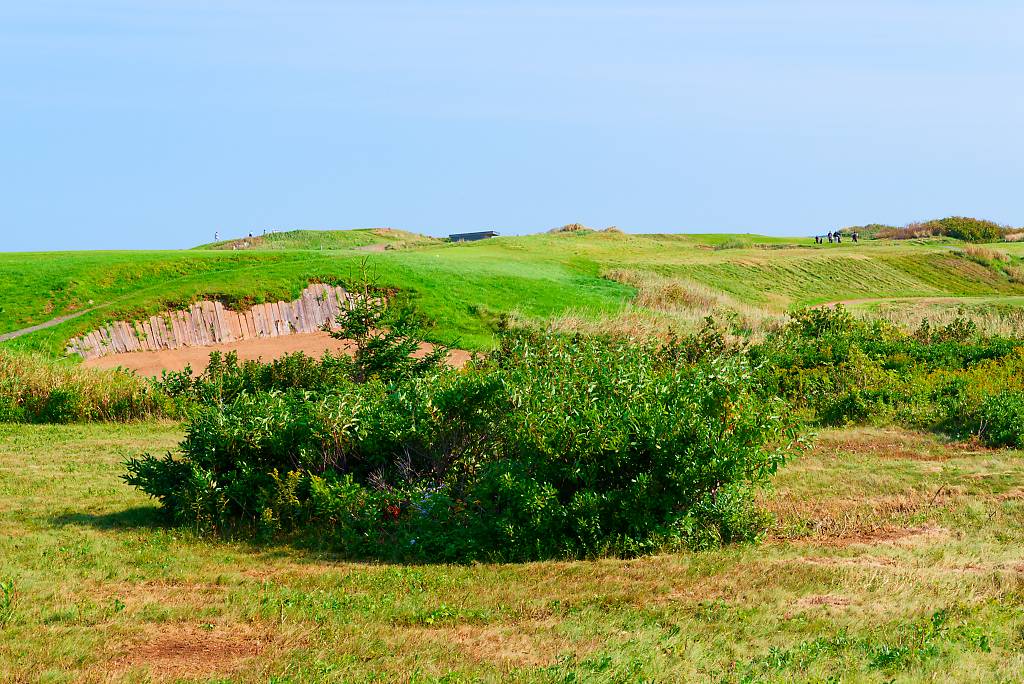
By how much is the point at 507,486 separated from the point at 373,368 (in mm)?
5497

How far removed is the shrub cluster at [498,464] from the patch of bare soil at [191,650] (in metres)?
2.49

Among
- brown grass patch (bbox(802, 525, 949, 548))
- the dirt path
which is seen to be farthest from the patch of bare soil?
the dirt path

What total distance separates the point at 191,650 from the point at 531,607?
252 centimetres

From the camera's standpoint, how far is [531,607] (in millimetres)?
7672

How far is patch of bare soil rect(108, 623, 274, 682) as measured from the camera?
250 inches

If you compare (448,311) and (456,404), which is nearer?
(456,404)

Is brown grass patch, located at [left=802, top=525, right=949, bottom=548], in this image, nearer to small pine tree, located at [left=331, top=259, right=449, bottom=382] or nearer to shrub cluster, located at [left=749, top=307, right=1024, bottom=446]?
shrub cluster, located at [left=749, top=307, right=1024, bottom=446]

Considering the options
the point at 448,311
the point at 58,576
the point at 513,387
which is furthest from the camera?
the point at 448,311

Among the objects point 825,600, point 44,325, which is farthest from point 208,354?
point 825,600

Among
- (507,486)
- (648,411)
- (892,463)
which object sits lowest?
(892,463)

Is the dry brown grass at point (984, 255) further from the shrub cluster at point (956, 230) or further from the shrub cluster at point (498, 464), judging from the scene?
the shrub cluster at point (498, 464)

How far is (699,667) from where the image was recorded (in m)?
6.51

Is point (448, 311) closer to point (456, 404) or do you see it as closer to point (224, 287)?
point (224, 287)

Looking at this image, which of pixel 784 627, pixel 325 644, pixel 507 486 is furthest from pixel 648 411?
pixel 325 644
